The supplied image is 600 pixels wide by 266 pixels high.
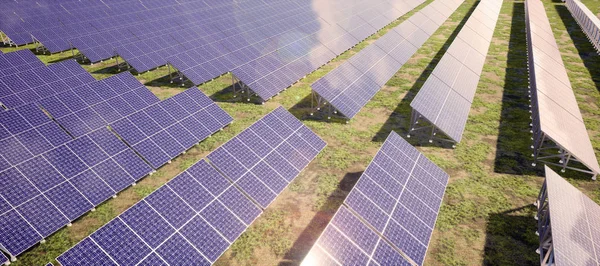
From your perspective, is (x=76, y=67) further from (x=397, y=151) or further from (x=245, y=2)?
(x=245, y=2)

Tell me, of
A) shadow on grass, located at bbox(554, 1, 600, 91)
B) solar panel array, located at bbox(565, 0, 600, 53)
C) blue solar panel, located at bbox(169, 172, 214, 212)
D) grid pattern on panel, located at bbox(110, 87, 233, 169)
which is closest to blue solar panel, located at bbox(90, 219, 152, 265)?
blue solar panel, located at bbox(169, 172, 214, 212)

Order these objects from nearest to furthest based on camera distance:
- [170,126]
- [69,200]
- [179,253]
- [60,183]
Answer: [179,253]
[69,200]
[60,183]
[170,126]

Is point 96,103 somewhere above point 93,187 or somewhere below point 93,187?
above

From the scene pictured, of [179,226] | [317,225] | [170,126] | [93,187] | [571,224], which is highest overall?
[571,224]

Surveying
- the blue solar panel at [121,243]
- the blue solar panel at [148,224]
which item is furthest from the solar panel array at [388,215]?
the blue solar panel at [121,243]

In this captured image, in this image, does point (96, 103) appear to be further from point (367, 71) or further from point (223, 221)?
point (367, 71)

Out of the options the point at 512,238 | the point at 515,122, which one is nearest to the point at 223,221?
the point at 512,238

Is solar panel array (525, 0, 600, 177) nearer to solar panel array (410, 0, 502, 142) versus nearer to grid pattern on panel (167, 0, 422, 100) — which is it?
solar panel array (410, 0, 502, 142)
